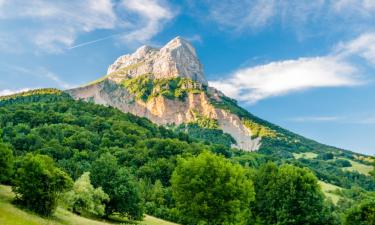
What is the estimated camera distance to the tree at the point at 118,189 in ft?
290

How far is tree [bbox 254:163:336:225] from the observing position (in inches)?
3433

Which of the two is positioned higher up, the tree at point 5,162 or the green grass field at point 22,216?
the tree at point 5,162

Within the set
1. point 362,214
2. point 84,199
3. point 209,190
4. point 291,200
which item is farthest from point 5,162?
point 362,214

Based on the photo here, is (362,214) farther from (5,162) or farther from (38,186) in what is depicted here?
(5,162)

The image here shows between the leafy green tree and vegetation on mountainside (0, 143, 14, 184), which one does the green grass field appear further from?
the leafy green tree

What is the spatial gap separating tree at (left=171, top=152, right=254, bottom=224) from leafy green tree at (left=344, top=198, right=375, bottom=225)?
1051 inches

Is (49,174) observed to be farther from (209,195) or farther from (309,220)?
(309,220)

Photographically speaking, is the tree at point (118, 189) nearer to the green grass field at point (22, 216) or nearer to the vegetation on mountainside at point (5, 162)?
the green grass field at point (22, 216)

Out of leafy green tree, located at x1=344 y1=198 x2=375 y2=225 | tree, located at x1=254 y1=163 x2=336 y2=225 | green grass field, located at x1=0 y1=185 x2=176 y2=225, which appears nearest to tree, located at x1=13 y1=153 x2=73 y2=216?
green grass field, located at x1=0 y1=185 x2=176 y2=225

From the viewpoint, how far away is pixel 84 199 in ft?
257

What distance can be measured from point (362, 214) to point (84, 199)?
55.4 meters

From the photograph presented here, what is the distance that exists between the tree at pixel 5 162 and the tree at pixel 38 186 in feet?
18.0

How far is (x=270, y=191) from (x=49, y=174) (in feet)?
154

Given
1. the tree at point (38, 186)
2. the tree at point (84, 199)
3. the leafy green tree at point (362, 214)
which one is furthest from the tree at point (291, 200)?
the tree at point (38, 186)
